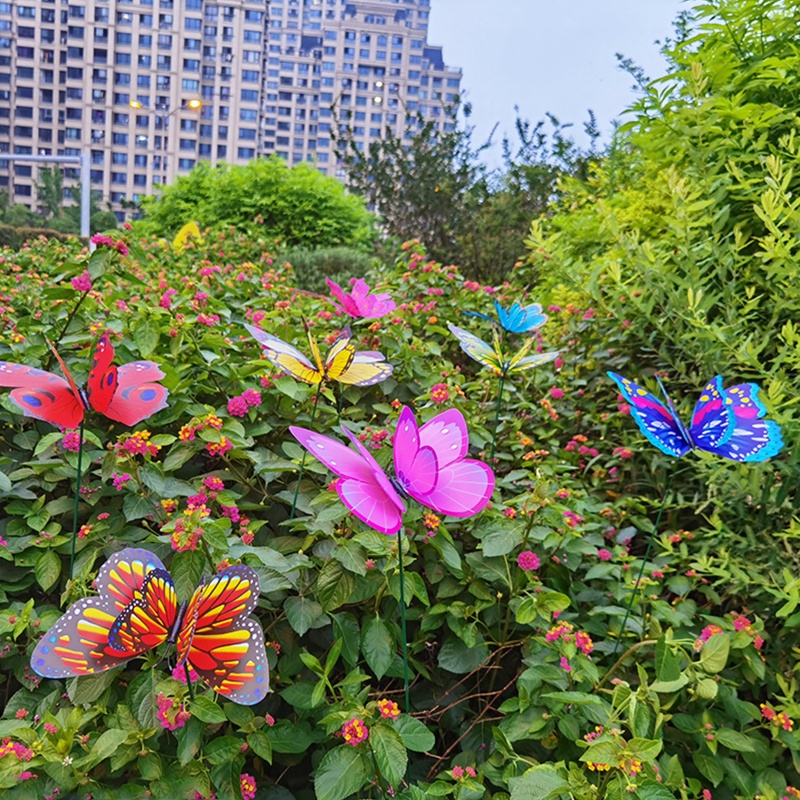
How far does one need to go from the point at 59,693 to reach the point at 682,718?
3.13ft

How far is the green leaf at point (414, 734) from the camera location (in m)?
0.88

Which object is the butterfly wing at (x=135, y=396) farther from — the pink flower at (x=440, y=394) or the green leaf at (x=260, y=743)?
the pink flower at (x=440, y=394)

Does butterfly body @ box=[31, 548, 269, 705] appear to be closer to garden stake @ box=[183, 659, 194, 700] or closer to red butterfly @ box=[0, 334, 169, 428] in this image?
garden stake @ box=[183, 659, 194, 700]

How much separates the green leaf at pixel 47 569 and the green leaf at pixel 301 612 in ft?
1.32

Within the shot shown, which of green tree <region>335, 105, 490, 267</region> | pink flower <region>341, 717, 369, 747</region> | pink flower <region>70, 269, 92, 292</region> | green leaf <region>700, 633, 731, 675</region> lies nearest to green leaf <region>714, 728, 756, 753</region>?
green leaf <region>700, 633, 731, 675</region>

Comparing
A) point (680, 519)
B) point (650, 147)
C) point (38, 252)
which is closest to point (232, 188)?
point (38, 252)

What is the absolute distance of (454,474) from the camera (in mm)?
828

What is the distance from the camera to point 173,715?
819 millimetres

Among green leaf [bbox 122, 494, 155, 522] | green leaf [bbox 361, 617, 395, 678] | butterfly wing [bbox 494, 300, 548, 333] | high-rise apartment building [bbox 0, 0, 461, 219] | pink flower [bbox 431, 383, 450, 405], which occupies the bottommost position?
green leaf [bbox 361, 617, 395, 678]

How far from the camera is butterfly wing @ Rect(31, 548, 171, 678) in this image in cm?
72

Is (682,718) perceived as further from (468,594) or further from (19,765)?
(19,765)

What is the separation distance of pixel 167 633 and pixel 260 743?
0.27 meters

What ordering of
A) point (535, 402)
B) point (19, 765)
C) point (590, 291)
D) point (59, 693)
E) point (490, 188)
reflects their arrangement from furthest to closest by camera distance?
point (490, 188) < point (535, 402) < point (590, 291) < point (59, 693) < point (19, 765)

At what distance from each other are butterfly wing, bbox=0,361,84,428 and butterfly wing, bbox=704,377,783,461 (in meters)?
0.95
